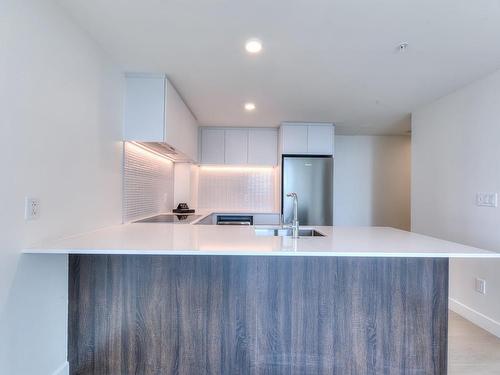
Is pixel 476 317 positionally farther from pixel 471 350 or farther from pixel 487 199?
pixel 487 199

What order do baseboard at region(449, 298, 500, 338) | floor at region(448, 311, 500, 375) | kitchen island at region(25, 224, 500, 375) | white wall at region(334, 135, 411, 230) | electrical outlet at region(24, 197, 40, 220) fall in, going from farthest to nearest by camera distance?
1. white wall at region(334, 135, 411, 230)
2. baseboard at region(449, 298, 500, 338)
3. floor at region(448, 311, 500, 375)
4. kitchen island at region(25, 224, 500, 375)
5. electrical outlet at region(24, 197, 40, 220)

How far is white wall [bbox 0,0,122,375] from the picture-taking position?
128 centimetres

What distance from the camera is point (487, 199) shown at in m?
2.53

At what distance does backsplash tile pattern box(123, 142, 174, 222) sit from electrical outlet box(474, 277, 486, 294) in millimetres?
3287

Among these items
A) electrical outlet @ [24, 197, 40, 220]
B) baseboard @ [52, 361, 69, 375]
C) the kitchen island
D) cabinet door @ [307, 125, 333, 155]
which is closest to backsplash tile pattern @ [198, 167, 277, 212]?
cabinet door @ [307, 125, 333, 155]

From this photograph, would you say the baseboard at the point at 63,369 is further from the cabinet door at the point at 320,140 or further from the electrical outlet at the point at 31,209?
the cabinet door at the point at 320,140

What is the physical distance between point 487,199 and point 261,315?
7.54ft

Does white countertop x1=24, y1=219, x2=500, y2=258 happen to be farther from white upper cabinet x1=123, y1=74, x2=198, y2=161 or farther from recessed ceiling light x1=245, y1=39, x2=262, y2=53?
recessed ceiling light x1=245, y1=39, x2=262, y2=53

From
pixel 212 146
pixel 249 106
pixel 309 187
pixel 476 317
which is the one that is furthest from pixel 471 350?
pixel 212 146

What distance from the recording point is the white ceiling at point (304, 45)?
1.57m

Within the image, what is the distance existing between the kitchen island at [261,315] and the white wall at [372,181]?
337cm

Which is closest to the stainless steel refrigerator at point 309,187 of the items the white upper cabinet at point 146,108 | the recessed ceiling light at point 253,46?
the white upper cabinet at point 146,108

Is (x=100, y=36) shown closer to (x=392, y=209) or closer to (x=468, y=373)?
(x=468, y=373)

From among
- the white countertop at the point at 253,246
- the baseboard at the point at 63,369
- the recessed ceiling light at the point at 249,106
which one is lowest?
the baseboard at the point at 63,369
